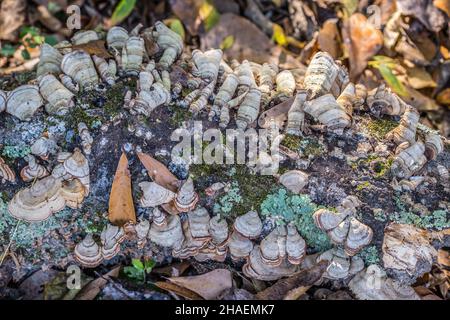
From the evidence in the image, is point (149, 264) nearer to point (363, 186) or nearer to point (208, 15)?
point (363, 186)

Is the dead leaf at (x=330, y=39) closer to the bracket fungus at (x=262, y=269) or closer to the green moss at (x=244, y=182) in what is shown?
the green moss at (x=244, y=182)

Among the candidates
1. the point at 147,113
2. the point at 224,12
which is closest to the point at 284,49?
the point at 224,12

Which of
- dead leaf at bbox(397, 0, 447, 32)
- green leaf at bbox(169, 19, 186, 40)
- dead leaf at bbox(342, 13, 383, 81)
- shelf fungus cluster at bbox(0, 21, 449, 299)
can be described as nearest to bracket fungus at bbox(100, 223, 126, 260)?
shelf fungus cluster at bbox(0, 21, 449, 299)

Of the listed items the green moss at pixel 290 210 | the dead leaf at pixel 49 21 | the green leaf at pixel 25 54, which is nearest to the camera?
the green moss at pixel 290 210

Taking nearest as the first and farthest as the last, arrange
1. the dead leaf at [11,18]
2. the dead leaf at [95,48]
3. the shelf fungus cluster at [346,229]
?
the shelf fungus cluster at [346,229] → the dead leaf at [95,48] → the dead leaf at [11,18]

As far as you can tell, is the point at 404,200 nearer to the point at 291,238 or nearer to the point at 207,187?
the point at 291,238

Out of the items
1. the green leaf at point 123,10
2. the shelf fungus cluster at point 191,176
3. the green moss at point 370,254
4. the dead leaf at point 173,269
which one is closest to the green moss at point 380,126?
the shelf fungus cluster at point 191,176
